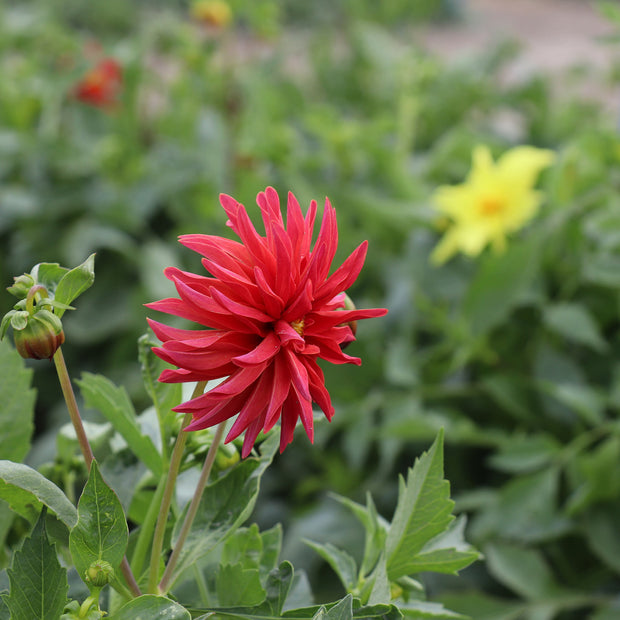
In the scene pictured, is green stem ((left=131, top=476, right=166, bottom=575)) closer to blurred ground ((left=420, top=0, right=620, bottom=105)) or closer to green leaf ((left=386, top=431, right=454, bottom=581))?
green leaf ((left=386, top=431, right=454, bottom=581))

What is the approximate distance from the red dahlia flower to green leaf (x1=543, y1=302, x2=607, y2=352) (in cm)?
61

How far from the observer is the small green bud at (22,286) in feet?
0.84

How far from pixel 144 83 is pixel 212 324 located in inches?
53.2

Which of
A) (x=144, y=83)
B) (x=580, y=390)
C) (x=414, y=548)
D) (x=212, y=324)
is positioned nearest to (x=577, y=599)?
(x=580, y=390)

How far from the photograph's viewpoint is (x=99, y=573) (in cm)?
26

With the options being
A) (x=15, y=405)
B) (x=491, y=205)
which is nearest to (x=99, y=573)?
(x=15, y=405)

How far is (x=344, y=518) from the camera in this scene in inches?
33.6

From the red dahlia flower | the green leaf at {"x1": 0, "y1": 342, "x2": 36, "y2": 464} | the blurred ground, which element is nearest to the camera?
the red dahlia flower

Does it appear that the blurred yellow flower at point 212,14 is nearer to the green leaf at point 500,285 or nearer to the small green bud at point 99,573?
the green leaf at point 500,285

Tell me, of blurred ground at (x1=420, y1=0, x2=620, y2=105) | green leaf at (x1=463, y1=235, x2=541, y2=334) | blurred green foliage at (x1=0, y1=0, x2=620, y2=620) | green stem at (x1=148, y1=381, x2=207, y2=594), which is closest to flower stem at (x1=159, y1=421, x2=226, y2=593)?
green stem at (x1=148, y1=381, x2=207, y2=594)

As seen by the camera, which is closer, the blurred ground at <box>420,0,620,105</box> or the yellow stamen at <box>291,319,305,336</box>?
the yellow stamen at <box>291,319,305,336</box>

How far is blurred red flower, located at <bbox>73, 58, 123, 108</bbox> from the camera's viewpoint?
1313mm

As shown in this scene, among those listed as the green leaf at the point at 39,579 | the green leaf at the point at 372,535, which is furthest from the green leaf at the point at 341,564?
the green leaf at the point at 39,579

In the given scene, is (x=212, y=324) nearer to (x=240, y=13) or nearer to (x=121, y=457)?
(x=121, y=457)
